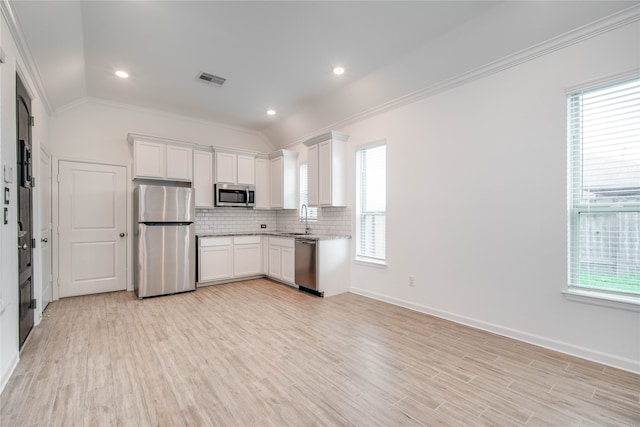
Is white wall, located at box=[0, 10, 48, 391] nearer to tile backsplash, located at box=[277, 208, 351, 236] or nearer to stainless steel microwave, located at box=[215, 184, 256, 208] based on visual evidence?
stainless steel microwave, located at box=[215, 184, 256, 208]

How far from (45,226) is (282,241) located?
3.50m

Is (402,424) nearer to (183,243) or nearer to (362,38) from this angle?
(362,38)

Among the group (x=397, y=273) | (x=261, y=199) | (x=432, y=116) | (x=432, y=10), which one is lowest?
(x=397, y=273)

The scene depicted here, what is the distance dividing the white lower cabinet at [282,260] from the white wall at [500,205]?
173cm

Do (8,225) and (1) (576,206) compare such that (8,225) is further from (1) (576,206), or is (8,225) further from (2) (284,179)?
(1) (576,206)

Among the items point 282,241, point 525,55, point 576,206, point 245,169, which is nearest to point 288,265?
point 282,241

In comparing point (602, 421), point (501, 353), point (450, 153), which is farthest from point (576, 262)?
point (450, 153)

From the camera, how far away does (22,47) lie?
2.71 meters

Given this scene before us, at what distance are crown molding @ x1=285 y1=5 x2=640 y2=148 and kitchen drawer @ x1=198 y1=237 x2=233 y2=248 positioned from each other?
135 inches

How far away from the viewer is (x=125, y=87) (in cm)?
446

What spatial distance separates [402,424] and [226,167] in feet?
16.8

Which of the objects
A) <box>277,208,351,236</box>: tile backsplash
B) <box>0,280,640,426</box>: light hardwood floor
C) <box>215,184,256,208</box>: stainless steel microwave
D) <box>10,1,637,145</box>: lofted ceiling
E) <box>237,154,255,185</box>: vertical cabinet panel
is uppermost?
<box>10,1,637,145</box>: lofted ceiling

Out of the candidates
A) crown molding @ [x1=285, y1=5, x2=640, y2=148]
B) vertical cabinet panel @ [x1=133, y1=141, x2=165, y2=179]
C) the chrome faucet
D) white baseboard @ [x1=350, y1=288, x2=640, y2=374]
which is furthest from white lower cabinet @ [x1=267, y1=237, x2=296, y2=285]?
crown molding @ [x1=285, y1=5, x2=640, y2=148]

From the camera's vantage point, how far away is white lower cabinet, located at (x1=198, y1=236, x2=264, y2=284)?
5316 mm
